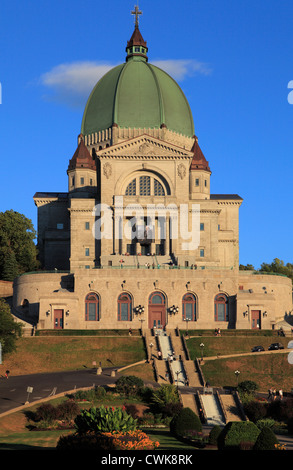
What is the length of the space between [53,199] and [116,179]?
14.7 m

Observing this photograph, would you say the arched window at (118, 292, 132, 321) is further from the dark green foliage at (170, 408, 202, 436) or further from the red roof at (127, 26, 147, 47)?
the red roof at (127, 26, 147, 47)

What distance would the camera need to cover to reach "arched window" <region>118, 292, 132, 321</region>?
8888 cm

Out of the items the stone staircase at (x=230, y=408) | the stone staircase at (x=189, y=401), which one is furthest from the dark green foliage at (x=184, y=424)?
the stone staircase at (x=189, y=401)

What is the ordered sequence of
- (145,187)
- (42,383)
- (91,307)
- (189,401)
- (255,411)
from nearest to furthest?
(255,411), (189,401), (42,383), (91,307), (145,187)

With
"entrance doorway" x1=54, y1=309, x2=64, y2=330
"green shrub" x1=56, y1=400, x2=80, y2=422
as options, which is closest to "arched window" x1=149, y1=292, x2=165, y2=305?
"entrance doorway" x1=54, y1=309, x2=64, y2=330

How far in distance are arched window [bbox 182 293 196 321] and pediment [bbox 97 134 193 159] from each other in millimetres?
24024

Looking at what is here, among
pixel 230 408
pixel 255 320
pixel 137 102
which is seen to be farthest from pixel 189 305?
pixel 137 102

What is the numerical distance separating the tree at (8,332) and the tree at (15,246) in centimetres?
3031

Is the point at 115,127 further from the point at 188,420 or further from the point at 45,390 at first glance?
the point at 188,420

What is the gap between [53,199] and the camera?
114750 mm

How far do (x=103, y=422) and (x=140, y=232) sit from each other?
66.6 meters

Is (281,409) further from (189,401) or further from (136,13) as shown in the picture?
(136,13)

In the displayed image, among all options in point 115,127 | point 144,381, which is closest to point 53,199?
point 115,127

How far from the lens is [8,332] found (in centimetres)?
7444
